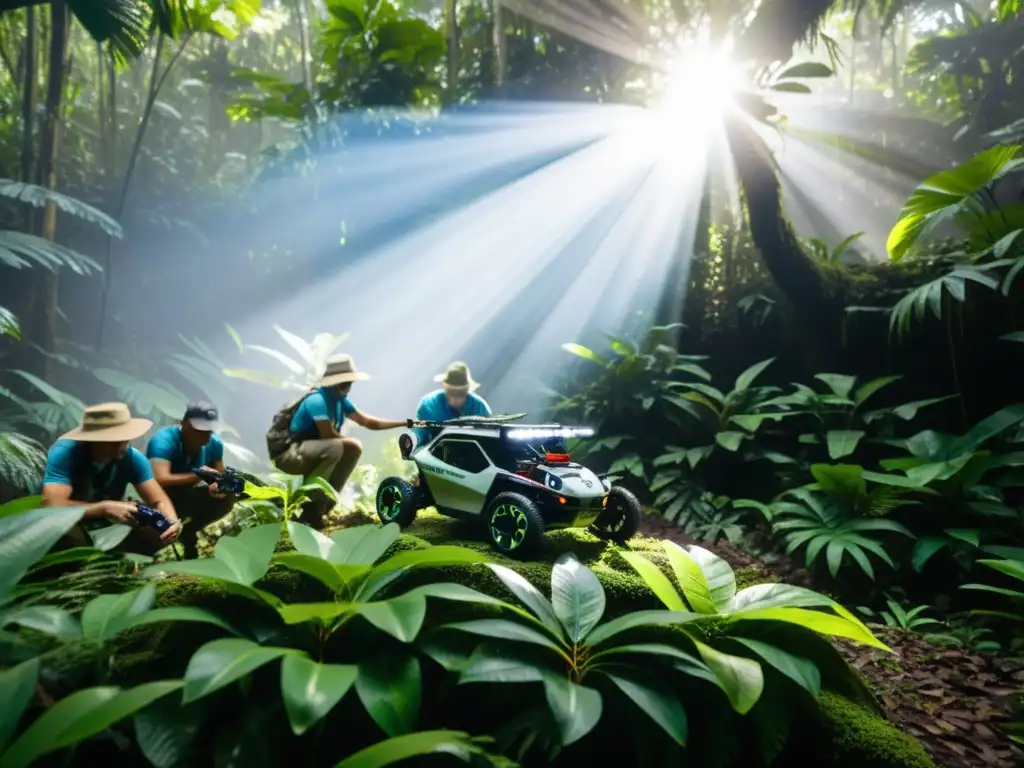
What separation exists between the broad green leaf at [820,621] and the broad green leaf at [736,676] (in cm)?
21

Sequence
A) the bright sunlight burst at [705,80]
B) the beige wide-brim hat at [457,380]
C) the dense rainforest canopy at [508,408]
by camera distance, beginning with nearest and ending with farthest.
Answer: the dense rainforest canopy at [508,408] < the beige wide-brim hat at [457,380] < the bright sunlight burst at [705,80]

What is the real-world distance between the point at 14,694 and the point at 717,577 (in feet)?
6.79

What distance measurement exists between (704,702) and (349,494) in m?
4.67

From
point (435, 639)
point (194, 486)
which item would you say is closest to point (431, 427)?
point (194, 486)

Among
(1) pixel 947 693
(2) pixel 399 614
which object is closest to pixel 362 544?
(2) pixel 399 614

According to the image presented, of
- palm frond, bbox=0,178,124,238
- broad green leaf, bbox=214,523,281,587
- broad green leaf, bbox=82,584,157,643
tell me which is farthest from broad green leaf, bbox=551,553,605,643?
palm frond, bbox=0,178,124,238

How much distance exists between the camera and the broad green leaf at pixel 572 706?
1.34m

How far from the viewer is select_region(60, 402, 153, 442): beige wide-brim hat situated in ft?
8.79

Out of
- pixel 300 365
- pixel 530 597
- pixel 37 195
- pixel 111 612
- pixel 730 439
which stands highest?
pixel 37 195

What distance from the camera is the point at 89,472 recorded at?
281 cm

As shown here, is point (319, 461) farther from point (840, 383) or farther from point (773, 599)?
point (840, 383)

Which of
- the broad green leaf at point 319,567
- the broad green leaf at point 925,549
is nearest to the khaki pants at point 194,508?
the broad green leaf at point 319,567

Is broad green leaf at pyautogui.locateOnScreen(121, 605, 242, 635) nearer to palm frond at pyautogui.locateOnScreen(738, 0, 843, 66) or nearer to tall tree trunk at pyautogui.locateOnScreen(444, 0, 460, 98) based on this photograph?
palm frond at pyautogui.locateOnScreen(738, 0, 843, 66)

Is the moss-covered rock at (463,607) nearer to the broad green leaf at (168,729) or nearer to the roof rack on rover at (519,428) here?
the broad green leaf at (168,729)
